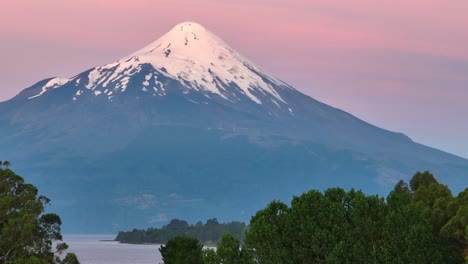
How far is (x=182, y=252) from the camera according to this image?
306 ft

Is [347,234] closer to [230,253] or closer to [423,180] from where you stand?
[230,253]

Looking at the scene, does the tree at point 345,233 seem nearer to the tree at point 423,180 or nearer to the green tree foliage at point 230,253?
the green tree foliage at point 230,253

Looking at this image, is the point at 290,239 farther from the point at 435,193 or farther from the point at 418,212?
the point at 435,193

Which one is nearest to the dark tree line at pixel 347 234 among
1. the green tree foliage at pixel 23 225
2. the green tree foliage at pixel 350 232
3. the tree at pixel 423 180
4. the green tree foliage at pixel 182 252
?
the green tree foliage at pixel 350 232

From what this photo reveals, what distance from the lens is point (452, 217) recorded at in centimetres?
8144

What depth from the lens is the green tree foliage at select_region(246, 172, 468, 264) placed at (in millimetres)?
77812

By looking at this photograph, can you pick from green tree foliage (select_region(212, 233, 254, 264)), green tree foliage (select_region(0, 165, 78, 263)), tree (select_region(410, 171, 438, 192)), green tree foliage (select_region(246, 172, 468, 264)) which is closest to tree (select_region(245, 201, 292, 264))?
green tree foliage (select_region(246, 172, 468, 264))

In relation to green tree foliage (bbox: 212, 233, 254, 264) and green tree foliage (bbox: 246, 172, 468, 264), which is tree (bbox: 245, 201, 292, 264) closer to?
green tree foliage (bbox: 246, 172, 468, 264)

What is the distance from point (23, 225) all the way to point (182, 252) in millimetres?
15263

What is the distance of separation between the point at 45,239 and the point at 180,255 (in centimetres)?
1067

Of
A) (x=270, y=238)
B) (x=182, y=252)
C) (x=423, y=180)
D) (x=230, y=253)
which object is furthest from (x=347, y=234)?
(x=423, y=180)

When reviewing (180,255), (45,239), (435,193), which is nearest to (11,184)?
(45,239)

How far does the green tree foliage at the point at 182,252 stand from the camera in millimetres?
92750

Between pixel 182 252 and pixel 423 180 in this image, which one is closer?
pixel 182 252
